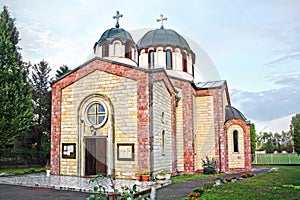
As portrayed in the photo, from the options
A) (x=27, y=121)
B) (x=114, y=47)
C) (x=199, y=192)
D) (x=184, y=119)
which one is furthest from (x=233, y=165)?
(x=27, y=121)

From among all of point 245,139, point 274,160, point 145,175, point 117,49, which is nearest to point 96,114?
point 145,175

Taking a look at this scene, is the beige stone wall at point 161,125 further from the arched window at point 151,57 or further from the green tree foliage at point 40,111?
the green tree foliage at point 40,111

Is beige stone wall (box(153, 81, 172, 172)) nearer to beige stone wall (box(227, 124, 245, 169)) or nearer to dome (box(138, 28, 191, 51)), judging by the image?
beige stone wall (box(227, 124, 245, 169))

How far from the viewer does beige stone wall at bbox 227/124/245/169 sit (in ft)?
66.3

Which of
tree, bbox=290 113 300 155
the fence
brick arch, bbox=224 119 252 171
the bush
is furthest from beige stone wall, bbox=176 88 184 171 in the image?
tree, bbox=290 113 300 155

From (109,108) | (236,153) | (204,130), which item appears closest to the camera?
(109,108)

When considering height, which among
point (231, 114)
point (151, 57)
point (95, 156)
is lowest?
point (95, 156)

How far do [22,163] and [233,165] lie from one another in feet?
57.7

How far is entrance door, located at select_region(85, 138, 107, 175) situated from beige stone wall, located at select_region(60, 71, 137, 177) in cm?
40

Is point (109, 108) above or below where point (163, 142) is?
above

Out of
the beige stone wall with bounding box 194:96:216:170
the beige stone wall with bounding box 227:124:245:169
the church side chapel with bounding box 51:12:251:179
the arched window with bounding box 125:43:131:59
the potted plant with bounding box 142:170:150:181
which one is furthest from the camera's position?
the arched window with bounding box 125:43:131:59

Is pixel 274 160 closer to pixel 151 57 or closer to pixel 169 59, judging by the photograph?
pixel 169 59

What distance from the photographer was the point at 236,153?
2028 centimetres

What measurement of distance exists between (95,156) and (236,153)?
10.2 metres
